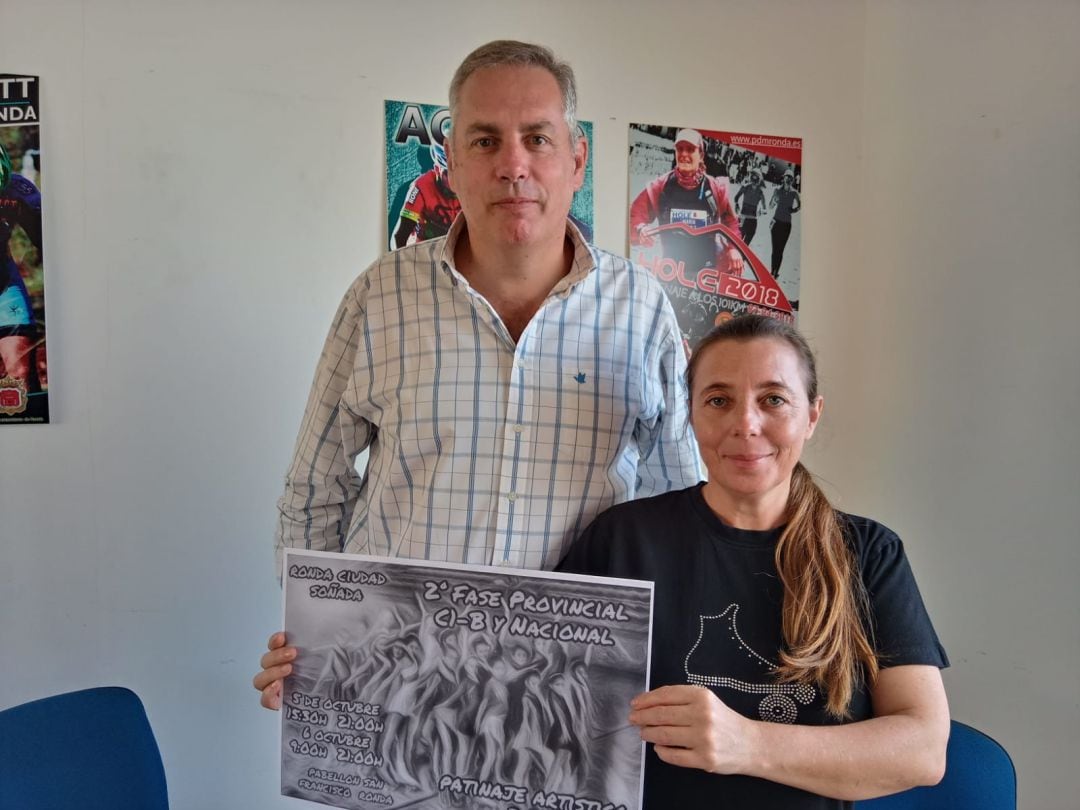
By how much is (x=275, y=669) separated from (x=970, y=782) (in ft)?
3.91

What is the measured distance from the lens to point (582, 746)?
111cm

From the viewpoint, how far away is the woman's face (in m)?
1.19

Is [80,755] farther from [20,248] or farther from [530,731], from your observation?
[20,248]

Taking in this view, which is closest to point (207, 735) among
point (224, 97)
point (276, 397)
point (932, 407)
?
point (276, 397)

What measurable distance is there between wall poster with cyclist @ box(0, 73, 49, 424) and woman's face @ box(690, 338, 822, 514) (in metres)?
1.56

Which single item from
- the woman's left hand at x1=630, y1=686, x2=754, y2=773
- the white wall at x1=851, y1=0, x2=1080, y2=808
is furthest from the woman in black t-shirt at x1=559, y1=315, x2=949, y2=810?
the white wall at x1=851, y1=0, x2=1080, y2=808

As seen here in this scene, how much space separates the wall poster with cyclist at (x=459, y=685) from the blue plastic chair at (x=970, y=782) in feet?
1.99

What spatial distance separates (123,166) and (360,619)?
1318 millimetres

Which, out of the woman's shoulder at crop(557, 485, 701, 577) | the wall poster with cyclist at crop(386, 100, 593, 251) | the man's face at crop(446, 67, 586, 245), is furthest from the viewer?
the wall poster with cyclist at crop(386, 100, 593, 251)

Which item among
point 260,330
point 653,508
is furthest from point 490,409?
point 260,330

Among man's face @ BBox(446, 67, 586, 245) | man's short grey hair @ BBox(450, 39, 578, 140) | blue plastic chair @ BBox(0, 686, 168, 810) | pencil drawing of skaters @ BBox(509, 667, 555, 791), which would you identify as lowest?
blue plastic chair @ BBox(0, 686, 168, 810)

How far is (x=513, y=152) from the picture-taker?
134 centimetres

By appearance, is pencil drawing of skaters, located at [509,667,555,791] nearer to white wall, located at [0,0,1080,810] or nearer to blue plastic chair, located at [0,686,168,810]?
blue plastic chair, located at [0,686,168,810]

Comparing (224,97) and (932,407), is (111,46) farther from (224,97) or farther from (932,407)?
(932,407)
